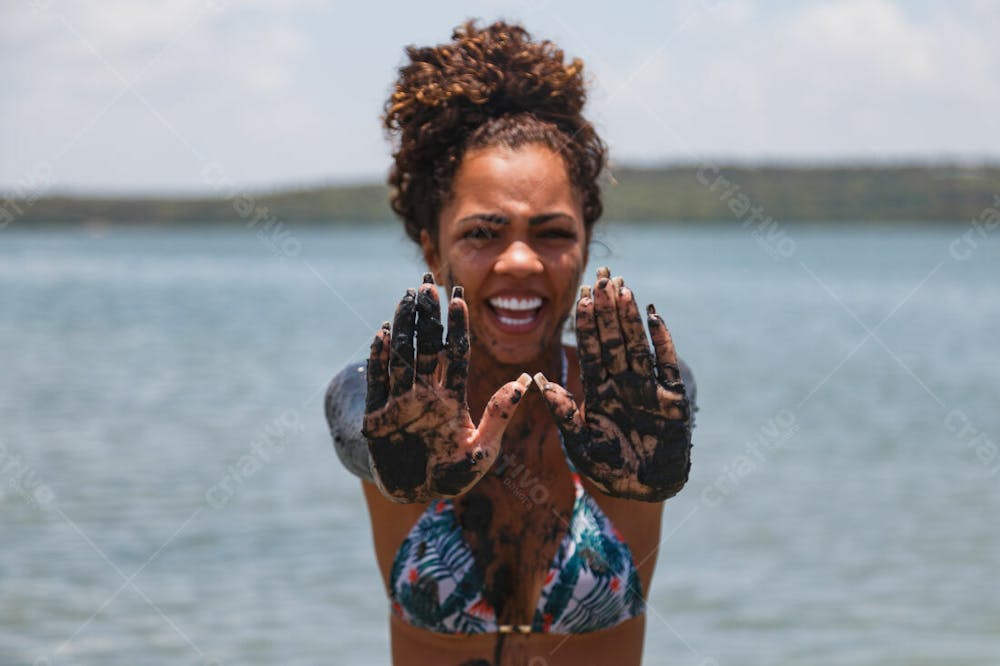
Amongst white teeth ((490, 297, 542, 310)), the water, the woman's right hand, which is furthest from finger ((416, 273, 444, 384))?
the water

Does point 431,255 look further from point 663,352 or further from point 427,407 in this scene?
point 663,352

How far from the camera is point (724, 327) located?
98.6ft

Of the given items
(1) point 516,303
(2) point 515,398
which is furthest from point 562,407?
(1) point 516,303

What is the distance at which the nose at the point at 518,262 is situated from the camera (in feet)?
10.6

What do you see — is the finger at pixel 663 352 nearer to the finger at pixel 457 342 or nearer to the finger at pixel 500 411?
the finger at pixel 500 411

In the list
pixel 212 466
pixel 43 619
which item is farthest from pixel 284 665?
pixel 212 466

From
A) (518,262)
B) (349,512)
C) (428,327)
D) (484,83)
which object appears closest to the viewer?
(428,327)

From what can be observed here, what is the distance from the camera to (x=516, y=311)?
3289mm

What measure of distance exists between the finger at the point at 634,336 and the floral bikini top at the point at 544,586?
2.17ft

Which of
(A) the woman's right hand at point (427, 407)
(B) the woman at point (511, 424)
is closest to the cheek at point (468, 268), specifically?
(B) the woman at point (511, 424)

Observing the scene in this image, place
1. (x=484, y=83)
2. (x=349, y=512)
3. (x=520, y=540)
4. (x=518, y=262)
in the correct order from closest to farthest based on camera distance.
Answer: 1. (x=518, y=262)
2. (x=520, y=540)
3. (x=484, y=83)
4. (x=349, y=512)

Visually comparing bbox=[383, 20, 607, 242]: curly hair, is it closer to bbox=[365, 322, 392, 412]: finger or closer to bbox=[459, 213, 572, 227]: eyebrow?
bbox=[459, 213, 572, 227]: eyebrow

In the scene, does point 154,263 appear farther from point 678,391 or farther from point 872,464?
point 678,391

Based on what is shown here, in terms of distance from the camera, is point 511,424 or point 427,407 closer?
point 427,407
